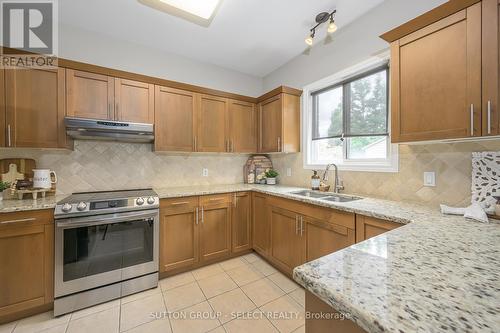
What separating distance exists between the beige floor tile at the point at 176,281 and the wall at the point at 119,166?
1.13 metres

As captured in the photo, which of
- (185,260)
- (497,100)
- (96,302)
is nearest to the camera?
(497,100)

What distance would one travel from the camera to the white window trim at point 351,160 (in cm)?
188

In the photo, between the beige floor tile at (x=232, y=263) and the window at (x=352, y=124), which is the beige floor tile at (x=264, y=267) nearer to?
the beige floor tile at (x=232, y=263)

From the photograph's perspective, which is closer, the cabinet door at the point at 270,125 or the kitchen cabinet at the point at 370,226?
the kitchen cabinet at the point at 370,226

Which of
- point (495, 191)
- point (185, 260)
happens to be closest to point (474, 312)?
point (495, 191)

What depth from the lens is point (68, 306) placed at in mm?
1666

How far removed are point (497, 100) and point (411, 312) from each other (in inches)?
55.0

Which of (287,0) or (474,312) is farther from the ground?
(287,0)

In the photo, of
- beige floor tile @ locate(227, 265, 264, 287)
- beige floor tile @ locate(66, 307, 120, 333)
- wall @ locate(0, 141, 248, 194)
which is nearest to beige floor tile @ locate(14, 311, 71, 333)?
beige floor tile @ locate(66, 307, 120, 333)

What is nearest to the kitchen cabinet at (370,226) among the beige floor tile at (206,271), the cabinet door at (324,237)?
the cabinet door at (324,237)

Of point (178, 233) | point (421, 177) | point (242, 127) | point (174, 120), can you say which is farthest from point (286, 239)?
point (174, 120)

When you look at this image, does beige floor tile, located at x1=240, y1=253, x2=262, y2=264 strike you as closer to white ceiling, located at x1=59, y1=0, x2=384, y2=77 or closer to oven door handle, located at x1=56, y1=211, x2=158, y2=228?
oven door handle, located at x1=56, y1=211, x2=158, y2=228

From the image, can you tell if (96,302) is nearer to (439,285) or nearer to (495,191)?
(439,285)

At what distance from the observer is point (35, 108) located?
1.85 meters
